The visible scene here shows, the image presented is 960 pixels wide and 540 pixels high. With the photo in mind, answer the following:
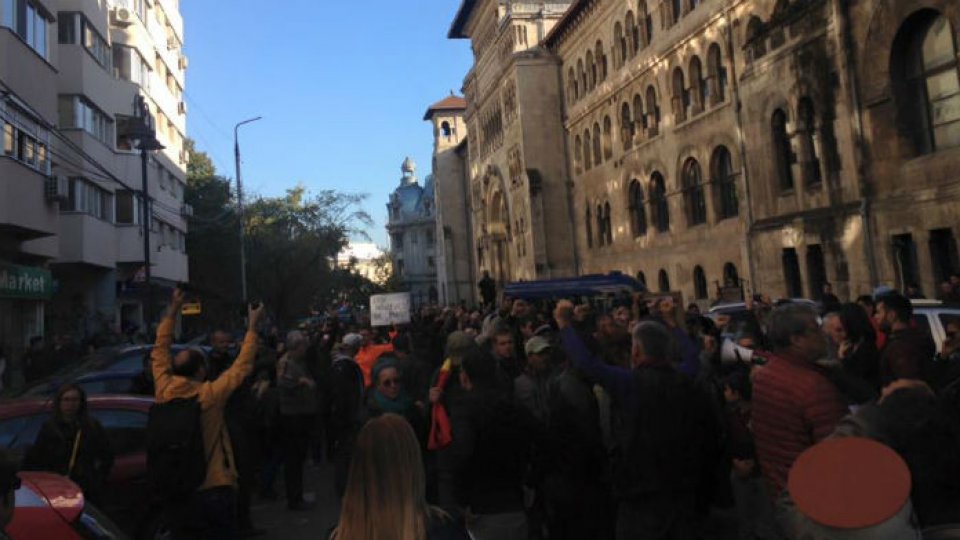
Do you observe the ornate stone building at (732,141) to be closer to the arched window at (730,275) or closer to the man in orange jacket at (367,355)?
the arched window at (730,275)

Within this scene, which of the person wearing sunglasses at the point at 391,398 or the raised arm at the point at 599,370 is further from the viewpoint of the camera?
the person wearing sunglasses at the point at 391,398

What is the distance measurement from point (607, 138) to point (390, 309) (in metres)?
21.6

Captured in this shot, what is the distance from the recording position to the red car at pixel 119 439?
622 cm

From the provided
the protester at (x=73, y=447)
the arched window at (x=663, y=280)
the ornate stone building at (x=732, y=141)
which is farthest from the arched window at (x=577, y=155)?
the protester at (x=73, y=447)

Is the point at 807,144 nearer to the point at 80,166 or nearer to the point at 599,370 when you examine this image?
the point at 599,370

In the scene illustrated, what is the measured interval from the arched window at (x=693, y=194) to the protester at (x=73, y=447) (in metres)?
25.0

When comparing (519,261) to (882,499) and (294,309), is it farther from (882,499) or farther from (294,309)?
(882,499)

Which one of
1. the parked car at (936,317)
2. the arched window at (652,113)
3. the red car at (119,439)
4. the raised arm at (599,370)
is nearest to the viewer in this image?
the raised arm at (599,370)

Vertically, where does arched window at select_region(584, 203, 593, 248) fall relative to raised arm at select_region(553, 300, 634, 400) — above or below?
above

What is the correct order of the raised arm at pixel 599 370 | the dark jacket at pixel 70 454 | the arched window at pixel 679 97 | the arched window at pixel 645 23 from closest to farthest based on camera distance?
the raised arm at pixel 599 370 → the dark jacket at pixel 70 454 → the arched window at pixel 679 97 → the arched window at pixel 645 23

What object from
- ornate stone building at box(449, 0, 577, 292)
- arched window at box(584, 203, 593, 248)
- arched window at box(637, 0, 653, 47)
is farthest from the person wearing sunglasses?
ornate stone building at box(449, 0, 577, 292)

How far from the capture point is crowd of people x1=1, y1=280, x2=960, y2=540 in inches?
98.2

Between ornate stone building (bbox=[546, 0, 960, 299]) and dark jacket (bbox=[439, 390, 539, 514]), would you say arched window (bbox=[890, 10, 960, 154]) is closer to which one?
ornate stone building (bbox=[546, 0, 960, 299])

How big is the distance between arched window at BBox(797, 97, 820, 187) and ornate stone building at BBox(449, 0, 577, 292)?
2282 centimetres
